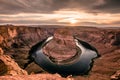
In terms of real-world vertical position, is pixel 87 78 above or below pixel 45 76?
below

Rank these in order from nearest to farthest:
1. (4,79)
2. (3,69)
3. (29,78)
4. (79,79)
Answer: (4,79)
(29,78)
(3,69)
(79,79)

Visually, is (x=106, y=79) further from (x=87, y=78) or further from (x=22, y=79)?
Answer: (x=22, y=79)

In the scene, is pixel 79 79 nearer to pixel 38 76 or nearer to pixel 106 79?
pixel 106 79

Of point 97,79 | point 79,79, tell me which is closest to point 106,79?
point 97,79

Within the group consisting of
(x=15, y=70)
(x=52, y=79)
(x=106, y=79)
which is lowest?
(x=106, y=79)

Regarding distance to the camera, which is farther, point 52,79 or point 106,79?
point 106,79

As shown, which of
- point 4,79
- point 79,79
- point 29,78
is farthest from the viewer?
point 79,79

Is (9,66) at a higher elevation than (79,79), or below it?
higher

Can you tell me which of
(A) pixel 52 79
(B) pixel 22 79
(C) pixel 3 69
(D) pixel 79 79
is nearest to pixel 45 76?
(A) pixel 52 79

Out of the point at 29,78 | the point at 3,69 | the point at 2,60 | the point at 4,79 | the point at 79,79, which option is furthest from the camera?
the point at 79,79
